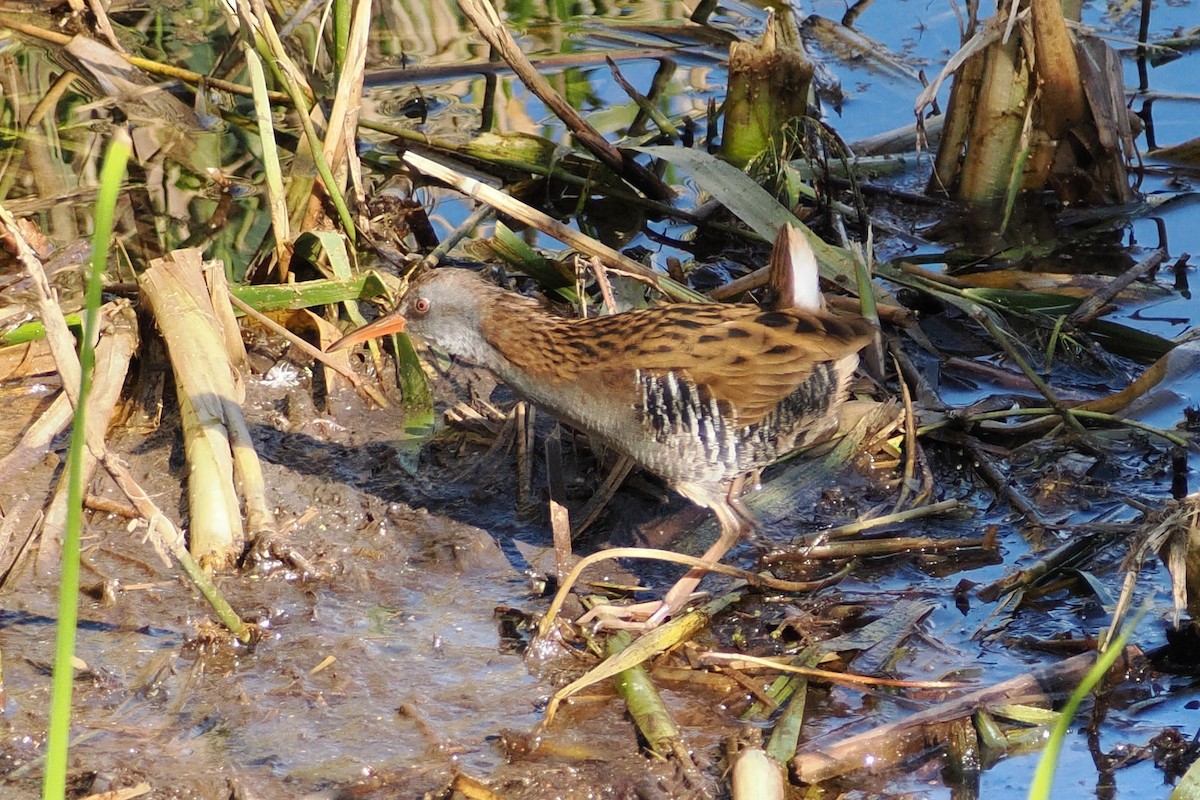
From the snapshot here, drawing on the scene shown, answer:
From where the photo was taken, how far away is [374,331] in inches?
131

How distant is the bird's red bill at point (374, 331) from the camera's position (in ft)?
10.9

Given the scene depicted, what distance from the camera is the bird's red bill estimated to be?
3328 millimetres

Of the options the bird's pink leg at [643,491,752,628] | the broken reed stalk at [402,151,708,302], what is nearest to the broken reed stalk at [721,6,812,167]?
the broken reed stalk at [402,151,708,302]

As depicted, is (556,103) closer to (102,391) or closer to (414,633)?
(102,391)

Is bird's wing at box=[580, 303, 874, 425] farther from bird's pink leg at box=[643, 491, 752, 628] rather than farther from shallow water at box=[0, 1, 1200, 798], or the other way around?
shallow water at box=[0, 1, 1200, 798]

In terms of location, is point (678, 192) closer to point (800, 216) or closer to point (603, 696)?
point (800, 216)

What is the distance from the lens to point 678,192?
4730mm

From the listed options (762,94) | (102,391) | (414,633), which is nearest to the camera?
(414,633)

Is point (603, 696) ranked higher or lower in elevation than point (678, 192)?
lower

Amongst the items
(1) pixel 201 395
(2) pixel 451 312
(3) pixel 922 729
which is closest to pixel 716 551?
(3) pixel 922 729

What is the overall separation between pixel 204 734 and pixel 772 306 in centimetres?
168

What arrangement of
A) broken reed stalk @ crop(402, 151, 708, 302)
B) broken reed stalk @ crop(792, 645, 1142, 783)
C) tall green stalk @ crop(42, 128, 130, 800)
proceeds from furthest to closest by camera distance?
1. broken reed stalk @ crop(402, 151, 708, 302)
2. broken reed stalk @ crop(792, 645, 1142, 783)
3. tall green stalk @ crop(42, 128, 130, 800)

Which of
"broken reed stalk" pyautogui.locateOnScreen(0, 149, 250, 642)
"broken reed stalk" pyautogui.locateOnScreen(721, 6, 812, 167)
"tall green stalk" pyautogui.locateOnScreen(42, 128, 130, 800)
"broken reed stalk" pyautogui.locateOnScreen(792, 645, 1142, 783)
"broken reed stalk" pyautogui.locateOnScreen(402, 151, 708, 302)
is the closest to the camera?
"tall green stalk" pyautogui.locateOnScreen(42, 128, 130, 800)

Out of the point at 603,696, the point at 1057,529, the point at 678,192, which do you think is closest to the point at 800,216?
the point at 678,192
